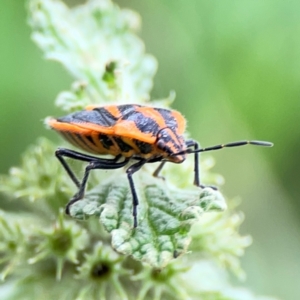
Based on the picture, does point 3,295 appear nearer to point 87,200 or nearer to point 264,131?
point 87,200

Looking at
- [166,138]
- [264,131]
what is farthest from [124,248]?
[264,131]

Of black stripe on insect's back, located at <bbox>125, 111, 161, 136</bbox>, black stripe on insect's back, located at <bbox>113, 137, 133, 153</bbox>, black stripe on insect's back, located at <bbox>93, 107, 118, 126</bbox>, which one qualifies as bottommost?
black stripe on insect's back, located at <bbox>113, 137, 133, 153</bbox>

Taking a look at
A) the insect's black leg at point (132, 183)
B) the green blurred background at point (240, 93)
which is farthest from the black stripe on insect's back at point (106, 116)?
the green blurred background at point (240, 93)

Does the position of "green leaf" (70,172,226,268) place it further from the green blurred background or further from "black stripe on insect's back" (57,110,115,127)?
the green blurred background

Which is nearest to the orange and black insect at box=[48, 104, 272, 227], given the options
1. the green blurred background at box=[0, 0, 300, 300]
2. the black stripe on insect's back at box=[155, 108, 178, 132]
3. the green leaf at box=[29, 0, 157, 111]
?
the black stripe on insect's back at box=[155, 108, 178, 132]

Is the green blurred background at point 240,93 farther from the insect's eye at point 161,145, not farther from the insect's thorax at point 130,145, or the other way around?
the insect's eye at point 161,145

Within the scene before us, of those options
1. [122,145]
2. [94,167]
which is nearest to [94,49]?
[122,145]

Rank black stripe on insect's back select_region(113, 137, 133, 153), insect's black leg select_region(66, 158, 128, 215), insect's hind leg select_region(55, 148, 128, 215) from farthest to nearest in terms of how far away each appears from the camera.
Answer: black stripe on insect's back select_region(113, 137, 133, 153) → insect's hind leg select_region(55, 148, 128, 215) → insect's black leg select_region(66, 158, 128, 215)
